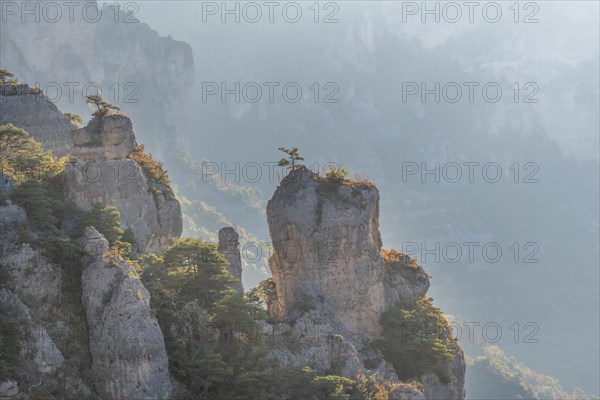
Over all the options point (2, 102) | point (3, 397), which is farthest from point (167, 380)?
point (2, 102)

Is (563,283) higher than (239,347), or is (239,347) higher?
(563,283)

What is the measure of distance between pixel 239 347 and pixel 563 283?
17365 cm

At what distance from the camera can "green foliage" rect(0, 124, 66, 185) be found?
26.4m

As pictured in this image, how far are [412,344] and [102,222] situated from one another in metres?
10.1

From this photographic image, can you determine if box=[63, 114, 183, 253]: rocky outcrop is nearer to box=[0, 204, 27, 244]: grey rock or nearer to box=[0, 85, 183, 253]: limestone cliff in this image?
box=[0, 85, 183, 253]: limestone cliff

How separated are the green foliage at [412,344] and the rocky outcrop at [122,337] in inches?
380

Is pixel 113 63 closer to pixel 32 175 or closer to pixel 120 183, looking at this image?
pixel 120 183

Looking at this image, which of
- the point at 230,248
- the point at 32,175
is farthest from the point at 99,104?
the point at 230,248

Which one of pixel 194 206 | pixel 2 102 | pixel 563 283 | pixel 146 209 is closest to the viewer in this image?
pixel 146 209

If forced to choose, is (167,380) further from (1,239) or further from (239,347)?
(1,239)

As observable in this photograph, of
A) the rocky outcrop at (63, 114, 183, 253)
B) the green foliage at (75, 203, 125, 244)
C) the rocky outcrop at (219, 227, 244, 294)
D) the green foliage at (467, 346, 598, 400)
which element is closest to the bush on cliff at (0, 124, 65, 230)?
the rocky outcrop at (63, 114, 183, 253)

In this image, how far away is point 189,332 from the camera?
74.7 feet

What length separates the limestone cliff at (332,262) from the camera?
27.6 m

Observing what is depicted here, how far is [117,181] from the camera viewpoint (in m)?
29.3
